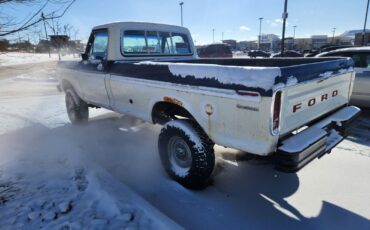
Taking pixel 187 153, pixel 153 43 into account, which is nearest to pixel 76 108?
pixel 153 43

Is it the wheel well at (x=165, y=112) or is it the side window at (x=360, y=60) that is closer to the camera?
the wheel well at (x=165, y=112)

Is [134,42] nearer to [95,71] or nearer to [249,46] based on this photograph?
[95,71]

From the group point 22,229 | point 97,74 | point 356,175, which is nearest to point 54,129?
point 97,74

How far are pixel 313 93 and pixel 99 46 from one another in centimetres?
375

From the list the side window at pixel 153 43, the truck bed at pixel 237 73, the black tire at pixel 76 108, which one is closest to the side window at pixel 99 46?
the side window at pixel 153 43

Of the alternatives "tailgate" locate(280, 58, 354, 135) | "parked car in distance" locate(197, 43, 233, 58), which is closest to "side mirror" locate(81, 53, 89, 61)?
"tailgate" locate(280, 58, 354, 135)

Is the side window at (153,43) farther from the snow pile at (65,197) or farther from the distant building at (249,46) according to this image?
the distant building at (249,46)

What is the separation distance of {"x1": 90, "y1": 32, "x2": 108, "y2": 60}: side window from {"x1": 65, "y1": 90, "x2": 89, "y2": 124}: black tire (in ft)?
3.85

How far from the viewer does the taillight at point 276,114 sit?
2371 millimetres

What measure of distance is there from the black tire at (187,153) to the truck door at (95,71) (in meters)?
1.77

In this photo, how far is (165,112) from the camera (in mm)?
3781

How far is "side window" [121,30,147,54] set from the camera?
464 cm

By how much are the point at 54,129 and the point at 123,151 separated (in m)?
2.18

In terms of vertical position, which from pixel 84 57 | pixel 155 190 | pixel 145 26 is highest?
pixel 145 26
